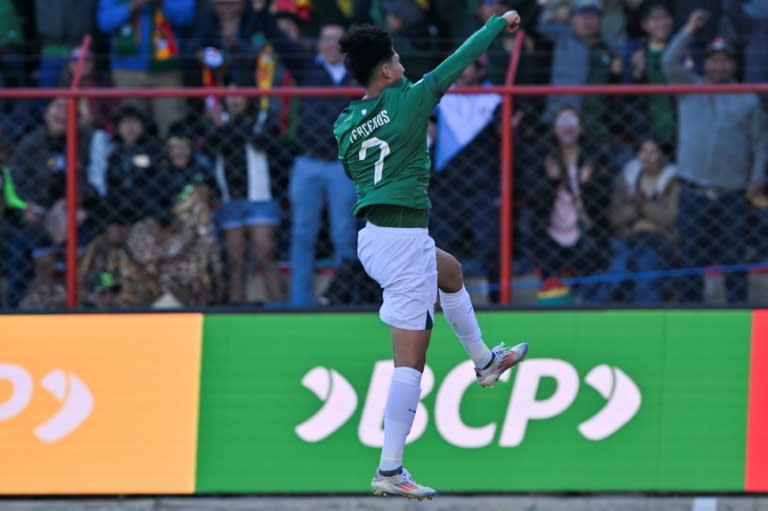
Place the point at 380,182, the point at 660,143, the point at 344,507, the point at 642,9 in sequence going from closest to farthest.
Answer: the point at 380,182 < the point at 344,507 < the point at 660,143 < the point at 642,9

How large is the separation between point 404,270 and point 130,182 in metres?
3.72

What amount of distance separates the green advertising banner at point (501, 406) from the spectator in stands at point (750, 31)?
2.73 metres

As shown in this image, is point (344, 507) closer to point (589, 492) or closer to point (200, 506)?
point (200, 506)

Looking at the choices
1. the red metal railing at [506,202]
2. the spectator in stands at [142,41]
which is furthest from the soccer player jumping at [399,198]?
the spectator in stands at [142,41]

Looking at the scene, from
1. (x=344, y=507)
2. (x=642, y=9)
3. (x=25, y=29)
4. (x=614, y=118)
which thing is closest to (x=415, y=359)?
(x=344, y=507)

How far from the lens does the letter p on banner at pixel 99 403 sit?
8.62 meters

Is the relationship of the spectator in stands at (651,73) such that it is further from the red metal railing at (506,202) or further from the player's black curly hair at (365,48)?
the player's black curly hair at (365,48)

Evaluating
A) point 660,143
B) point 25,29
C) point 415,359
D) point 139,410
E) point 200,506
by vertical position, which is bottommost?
point 200,506

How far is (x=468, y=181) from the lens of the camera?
9500 millimetres

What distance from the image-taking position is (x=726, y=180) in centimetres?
963

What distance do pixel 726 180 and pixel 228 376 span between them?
3.79 meters

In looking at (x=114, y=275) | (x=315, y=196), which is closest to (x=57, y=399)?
(x=114, y=275)

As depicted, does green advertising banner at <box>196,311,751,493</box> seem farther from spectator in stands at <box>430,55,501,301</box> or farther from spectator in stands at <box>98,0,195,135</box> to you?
A: spectator in stands at <box>98,0,195,135</box>

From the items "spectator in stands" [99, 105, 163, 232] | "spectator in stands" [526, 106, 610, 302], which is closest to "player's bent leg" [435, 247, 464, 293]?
"spectator in stands" [526, 106, 610, 302]
